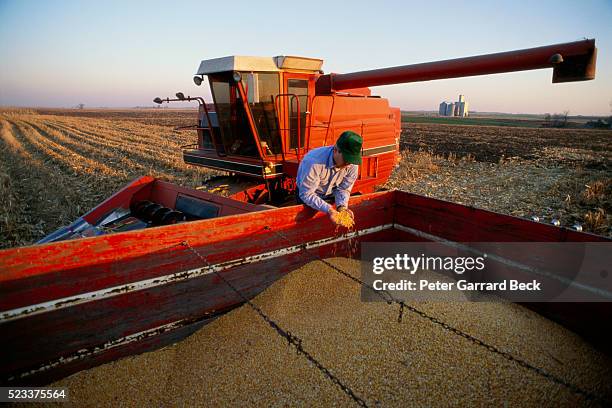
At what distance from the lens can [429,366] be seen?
2162 mm

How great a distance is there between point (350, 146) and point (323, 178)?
19.3 inches


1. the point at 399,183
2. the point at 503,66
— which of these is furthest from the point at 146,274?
the point at 399,183

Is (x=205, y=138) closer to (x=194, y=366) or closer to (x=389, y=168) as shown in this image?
(x=389, y=168)

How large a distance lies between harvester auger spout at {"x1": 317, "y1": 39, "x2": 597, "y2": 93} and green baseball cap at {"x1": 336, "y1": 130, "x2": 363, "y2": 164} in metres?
1.83

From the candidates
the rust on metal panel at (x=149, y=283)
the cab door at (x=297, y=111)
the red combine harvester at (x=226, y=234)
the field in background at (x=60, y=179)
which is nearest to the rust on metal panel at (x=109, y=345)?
the red combine harvester at (x=226, y=234)

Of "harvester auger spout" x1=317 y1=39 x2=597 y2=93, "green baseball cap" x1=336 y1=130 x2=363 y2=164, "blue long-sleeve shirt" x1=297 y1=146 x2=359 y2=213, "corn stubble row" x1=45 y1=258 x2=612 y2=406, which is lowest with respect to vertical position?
"corn stubble row" x1=45 y1=258 x2=612 y2=406

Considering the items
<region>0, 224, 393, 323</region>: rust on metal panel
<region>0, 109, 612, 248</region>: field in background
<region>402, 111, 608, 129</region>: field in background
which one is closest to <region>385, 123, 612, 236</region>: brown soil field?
<region>0, 109, 612, 248</region>: field in background

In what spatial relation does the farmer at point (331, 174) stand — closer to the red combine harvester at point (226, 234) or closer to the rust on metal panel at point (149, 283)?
the red combine harvester at point (226, 234)

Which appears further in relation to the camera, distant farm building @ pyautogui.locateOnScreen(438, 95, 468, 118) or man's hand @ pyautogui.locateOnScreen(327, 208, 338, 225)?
distant farm building @ pyautogui.locateOnScreen(438, 95, 468, 118)

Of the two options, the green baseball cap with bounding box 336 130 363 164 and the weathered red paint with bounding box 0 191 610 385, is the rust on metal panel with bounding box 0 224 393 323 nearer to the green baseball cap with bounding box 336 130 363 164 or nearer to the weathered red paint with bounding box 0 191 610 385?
the weathered red paint with bounding box 0 191 610 385

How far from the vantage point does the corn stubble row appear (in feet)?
6.49

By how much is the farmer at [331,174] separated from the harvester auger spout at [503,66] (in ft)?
5.58

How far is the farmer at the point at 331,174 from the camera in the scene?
2914 millimetres

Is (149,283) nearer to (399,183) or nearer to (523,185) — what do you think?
(399,183)
